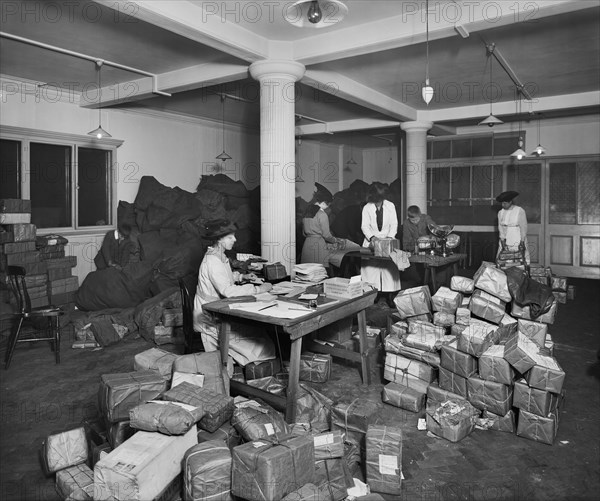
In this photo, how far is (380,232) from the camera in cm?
776

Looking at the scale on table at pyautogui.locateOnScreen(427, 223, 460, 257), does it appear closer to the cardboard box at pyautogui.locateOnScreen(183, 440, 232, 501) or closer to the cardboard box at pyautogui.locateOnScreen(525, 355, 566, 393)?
the cardboard box at pyautogui.locateOnScreen(525, 355, 566, 393)

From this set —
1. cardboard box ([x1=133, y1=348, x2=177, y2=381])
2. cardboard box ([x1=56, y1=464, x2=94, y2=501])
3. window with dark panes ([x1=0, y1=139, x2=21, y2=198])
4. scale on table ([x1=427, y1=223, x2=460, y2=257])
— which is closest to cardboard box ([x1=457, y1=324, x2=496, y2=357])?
cardboard box ([x1=133, y1=348, x2=177, y2=381])

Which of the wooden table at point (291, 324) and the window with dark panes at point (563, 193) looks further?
the window with dark panes at point (563, 193)

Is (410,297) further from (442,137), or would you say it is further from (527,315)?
(442,137)

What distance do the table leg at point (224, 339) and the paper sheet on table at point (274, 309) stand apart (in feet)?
0.72

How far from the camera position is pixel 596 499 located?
9.71ft

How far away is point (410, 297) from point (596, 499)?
2263mm

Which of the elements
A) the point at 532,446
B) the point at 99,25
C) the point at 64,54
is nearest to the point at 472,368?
the point at 532,446

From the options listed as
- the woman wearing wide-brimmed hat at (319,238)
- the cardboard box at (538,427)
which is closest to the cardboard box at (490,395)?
the cardboard box at (538,427)

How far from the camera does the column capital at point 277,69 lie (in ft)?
20.8

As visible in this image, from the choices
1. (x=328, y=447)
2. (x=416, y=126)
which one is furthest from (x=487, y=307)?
(x=416, y=126)

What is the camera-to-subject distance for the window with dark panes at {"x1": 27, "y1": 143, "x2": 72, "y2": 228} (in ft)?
27.5

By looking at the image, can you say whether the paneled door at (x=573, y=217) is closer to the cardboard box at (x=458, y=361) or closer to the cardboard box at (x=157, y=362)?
the cardboard box at (x=458, y=361)

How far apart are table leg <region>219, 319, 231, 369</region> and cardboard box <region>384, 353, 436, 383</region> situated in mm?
1490
